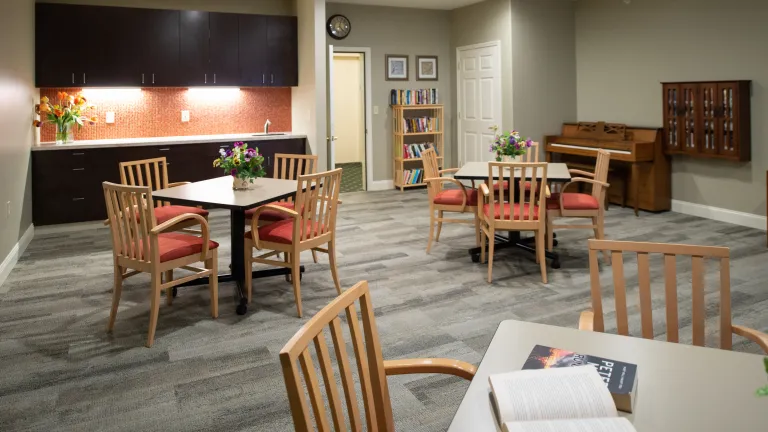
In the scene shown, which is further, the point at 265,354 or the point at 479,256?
the point at 479,256

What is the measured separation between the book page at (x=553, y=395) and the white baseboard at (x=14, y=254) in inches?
173

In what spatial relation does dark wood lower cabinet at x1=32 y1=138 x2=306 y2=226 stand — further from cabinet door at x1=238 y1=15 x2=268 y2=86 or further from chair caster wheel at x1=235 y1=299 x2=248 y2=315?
chair caster wheel at x1=235 y1=299 x2=248 y2=315

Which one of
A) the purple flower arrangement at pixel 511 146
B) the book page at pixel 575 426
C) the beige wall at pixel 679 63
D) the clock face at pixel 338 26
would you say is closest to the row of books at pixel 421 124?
the clock face at pixel 338 26

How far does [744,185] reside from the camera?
6316 millimetres

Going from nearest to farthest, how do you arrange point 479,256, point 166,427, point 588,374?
point 588,374, point 166,427, point 479,256

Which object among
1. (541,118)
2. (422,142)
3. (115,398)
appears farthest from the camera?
(422,142)

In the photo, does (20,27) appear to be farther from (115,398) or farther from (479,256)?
(479,256)

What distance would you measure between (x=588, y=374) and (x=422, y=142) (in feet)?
27.1

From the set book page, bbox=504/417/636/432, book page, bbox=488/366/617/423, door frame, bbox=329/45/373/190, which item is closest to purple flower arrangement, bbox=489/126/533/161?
door frame, bbox=329/45/373/190

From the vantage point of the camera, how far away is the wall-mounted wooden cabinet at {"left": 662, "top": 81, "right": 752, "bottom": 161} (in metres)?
6.09

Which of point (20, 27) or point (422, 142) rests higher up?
point (20, 27)

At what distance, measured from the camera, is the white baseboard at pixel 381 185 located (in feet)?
30.0

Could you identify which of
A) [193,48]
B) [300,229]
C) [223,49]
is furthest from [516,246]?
[193,48]

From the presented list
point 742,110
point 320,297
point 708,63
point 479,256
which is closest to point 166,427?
point 320,297
